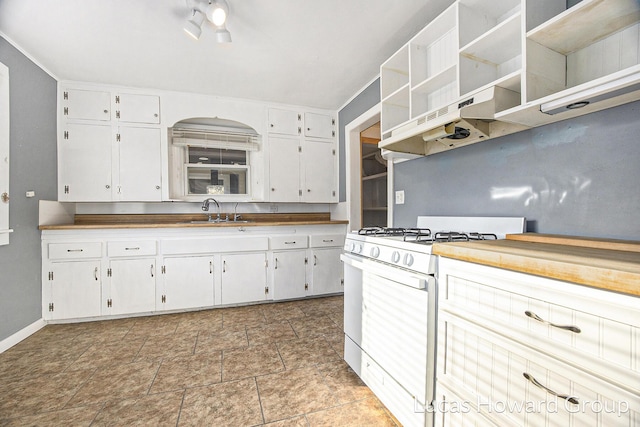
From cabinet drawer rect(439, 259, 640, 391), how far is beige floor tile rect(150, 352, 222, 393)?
5.17ft

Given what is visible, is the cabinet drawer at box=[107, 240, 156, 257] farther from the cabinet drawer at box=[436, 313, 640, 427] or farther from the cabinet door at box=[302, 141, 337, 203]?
the cabinet drawer at box=[436, 313, 640, 427]

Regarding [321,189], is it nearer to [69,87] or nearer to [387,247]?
[387,247]

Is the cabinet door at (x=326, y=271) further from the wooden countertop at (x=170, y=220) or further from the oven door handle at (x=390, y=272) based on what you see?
the oven door handle at (x=390, y=272)

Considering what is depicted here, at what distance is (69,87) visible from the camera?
9.30 feet

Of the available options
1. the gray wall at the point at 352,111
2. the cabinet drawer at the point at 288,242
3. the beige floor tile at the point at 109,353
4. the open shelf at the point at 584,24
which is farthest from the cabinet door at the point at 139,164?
the open shelf at the point at 584,24

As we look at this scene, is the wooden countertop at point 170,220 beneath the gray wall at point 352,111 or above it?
beneath

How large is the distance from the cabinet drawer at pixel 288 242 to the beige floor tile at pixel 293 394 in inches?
60.5

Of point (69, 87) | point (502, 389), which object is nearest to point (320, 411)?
point (502, 389)

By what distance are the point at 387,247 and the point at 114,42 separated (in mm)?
2671

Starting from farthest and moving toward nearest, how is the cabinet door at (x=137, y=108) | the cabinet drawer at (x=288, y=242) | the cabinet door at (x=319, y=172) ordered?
the cabinet door at (x=319, y=172), the cabinet drawer at (x=288, y=242), the cabinet door at (x=137, y=108)

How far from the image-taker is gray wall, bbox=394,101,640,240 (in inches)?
41.7

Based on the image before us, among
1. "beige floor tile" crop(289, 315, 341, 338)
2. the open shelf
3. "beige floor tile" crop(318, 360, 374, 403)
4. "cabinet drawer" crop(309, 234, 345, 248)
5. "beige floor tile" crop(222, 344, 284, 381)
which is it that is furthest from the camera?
"cabinet drawer" crop(309, 234, 345, 248)

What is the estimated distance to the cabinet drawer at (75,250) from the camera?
2.56 meters

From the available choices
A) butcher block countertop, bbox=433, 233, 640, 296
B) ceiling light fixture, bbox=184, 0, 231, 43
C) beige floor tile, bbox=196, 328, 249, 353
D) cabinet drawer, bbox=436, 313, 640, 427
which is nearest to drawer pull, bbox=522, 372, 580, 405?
cabinet drawer, bbox=436, 313, 640, 427
